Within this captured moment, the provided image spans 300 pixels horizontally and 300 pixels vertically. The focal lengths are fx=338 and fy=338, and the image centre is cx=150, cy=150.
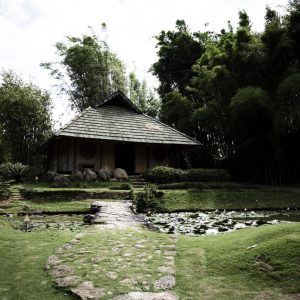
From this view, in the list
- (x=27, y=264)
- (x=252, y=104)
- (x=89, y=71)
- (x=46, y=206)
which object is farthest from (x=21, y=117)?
(x=27, y=264)

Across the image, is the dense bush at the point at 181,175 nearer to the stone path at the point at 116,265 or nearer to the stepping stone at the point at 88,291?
the stone path at the point at 116,265

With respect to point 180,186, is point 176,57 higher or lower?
higher

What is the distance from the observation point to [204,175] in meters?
18.0

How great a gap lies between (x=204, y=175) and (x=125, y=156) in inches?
271

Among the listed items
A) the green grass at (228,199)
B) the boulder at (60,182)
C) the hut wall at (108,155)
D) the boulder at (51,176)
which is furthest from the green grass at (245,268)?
the hut wall at (108,155)

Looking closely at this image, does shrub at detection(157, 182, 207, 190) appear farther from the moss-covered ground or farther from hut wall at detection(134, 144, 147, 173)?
the moss-covered ground

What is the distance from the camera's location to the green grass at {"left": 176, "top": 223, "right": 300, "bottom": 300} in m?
3.60

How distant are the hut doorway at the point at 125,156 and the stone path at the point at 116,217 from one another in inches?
409

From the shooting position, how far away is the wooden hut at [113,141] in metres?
19.0

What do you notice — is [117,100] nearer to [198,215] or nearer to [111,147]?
[111,147]

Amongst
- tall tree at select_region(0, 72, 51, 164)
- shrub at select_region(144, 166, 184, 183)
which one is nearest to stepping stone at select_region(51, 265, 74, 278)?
shrub at select_region(144, 166, 184, 183)

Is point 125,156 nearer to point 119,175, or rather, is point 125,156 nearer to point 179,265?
point 119,175

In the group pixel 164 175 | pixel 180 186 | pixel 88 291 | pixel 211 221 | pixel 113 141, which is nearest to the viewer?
pixel 88 291

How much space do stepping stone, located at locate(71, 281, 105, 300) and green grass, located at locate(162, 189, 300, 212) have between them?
8689 mm
